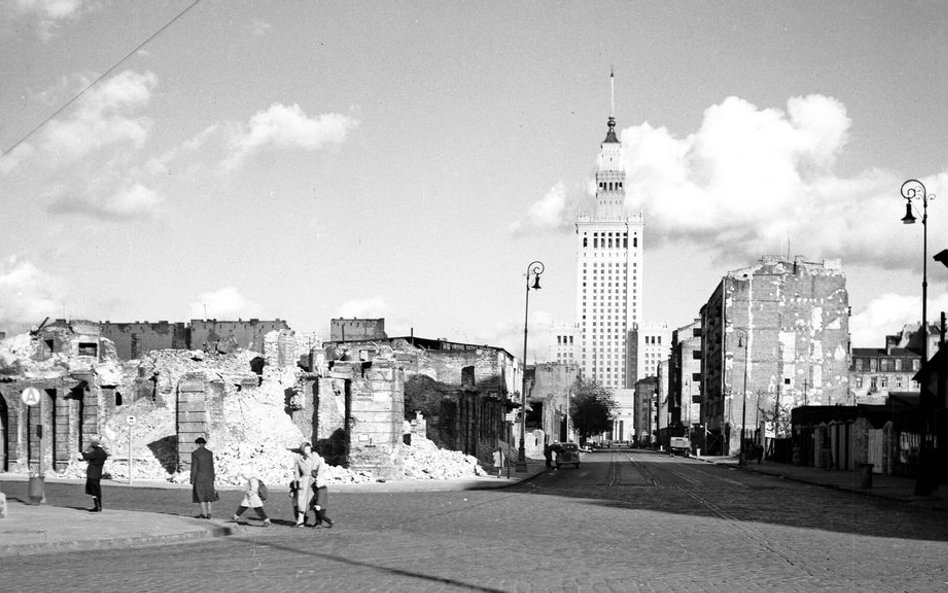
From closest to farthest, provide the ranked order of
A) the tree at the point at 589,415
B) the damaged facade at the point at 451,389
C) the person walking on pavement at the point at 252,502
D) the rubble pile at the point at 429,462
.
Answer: the person walking on pavement at the point at 252,502 → the rubble pile at the point at 429,462 → the damaged facade at the point at 451,389 → the tree at the point at 589,415

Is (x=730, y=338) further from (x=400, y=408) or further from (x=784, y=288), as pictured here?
(x=400, y=408)

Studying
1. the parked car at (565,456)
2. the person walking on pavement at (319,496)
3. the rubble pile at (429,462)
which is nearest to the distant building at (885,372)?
the parked car at (565,456)

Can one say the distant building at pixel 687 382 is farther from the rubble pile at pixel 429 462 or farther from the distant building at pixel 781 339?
the rubble pile at pixel 429 462

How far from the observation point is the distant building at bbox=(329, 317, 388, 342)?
90.9 metres

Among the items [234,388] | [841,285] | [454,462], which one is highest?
[841,285]

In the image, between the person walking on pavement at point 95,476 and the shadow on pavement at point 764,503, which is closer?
the person walking on pavement at point 95,476

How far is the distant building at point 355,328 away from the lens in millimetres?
90875

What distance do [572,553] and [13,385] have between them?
105 feet

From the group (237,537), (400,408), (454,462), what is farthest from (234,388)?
(237,537)

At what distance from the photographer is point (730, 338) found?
10756 centimetres

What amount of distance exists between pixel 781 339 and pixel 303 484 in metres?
90.1

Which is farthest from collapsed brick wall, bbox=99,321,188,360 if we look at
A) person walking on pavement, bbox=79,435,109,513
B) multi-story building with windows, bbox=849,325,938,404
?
multi-story building with windows, bbox=849,325,938,404

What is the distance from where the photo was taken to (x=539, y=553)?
53.6ft

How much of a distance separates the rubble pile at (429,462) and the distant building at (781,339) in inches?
2381
